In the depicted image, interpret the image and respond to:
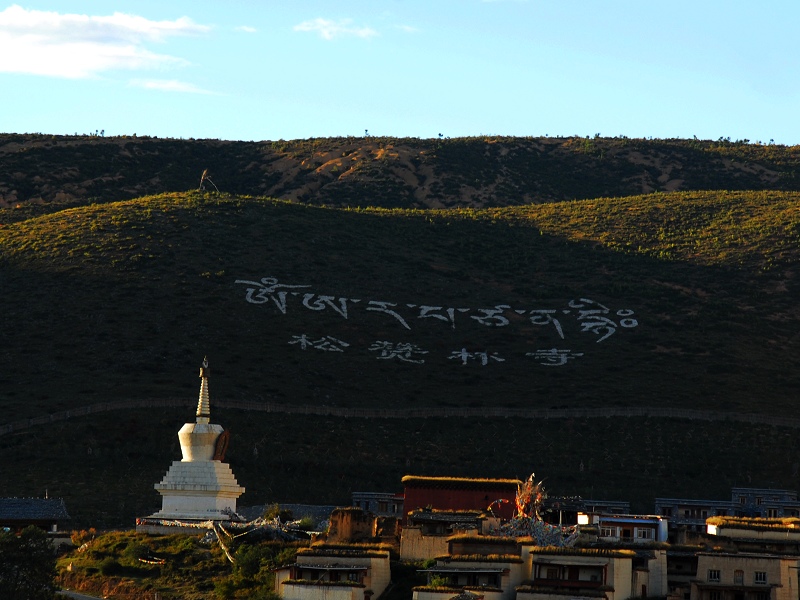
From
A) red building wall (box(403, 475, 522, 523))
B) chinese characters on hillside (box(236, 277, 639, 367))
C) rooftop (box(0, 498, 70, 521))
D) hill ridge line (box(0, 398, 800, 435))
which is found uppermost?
chinese characters on hillside (box(236, 277, 639, 367))

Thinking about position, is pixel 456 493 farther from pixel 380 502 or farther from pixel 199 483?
pixel 380 502

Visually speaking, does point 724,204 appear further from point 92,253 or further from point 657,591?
point 657,591

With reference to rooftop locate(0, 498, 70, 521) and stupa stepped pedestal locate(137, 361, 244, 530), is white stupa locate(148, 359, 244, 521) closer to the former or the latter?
stupa stepped pedestal locate(137, 361, 244, 530)

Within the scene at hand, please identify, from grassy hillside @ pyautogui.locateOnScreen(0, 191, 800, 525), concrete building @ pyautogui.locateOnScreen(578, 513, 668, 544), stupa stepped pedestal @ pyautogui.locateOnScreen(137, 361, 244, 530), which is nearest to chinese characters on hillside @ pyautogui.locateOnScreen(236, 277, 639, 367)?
grassy hillside @ pyautogui.locateOnScreen(0, 191, 800, 525)

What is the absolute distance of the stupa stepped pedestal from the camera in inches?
2758

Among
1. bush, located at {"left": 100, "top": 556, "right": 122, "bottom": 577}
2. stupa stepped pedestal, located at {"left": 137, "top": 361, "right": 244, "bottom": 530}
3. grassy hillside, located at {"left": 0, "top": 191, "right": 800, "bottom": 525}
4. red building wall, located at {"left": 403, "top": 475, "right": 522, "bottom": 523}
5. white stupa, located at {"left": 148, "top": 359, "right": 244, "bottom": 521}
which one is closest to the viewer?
bush, located at {"left": 100, "top": 556, "right": 122, "bottom": 577}

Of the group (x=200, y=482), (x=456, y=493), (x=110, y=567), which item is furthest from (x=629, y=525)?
(x=110, y=567)

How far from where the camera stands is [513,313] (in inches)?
5231

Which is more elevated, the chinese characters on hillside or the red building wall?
the chinese characters on hillside

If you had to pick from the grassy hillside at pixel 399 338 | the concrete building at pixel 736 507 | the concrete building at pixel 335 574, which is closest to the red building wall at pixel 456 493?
the concrete building at pixel 736 507

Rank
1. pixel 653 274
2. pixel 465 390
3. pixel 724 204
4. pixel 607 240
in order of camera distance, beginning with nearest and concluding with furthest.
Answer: pixel 465 390, pixel 653 274, pixel 607 240, pixel 724 204

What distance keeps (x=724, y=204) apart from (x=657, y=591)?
118 metres

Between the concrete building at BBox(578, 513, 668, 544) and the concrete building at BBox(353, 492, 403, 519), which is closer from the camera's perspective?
the concrete building at BBox(578, 513, 668, 544)

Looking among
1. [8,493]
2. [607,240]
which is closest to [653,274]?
[607,240]
